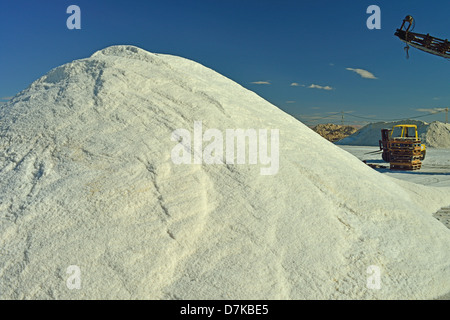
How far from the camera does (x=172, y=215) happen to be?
3129mm

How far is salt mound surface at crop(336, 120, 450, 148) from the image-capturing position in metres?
22.0

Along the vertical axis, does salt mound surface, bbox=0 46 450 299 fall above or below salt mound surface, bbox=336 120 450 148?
below

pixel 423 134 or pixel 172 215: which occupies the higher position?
pixel 423 134

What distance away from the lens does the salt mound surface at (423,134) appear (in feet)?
72.0

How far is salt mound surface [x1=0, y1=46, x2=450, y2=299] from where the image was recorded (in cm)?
271

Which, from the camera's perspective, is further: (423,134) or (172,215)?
(423,134)

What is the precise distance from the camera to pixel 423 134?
22406 millimetres

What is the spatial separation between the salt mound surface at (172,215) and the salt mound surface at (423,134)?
68.5 ft

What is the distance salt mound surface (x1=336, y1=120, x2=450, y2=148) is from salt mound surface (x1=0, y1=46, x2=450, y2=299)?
20.9 metres

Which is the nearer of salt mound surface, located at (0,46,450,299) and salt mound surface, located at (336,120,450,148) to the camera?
salt mound surface, located at (0,46,450,299)

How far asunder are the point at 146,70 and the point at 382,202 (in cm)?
353

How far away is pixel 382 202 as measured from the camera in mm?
3906

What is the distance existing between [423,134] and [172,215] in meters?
23.5
